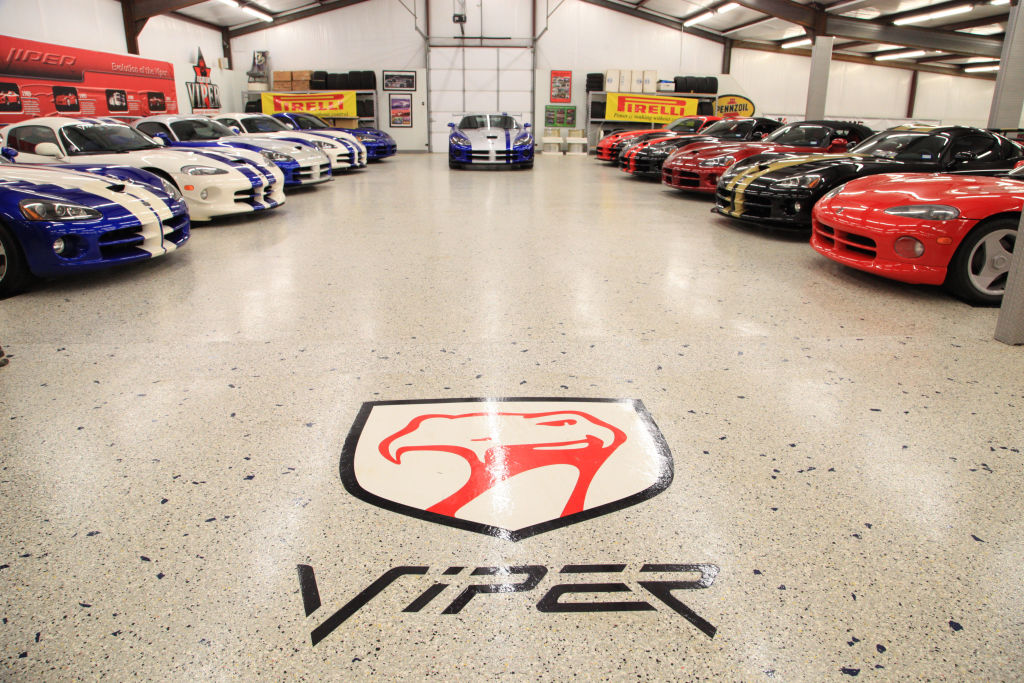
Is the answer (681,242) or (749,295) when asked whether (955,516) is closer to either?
(749,295)

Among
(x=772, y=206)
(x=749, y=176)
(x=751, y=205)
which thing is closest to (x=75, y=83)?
(x=749, y=176)

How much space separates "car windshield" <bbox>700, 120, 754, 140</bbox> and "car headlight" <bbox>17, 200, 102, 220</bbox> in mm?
8888

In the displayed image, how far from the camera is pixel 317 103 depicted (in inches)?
760

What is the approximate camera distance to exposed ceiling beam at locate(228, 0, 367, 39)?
2003cm

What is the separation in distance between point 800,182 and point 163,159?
Answer: 6147 mm

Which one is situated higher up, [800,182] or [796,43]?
[796,43]

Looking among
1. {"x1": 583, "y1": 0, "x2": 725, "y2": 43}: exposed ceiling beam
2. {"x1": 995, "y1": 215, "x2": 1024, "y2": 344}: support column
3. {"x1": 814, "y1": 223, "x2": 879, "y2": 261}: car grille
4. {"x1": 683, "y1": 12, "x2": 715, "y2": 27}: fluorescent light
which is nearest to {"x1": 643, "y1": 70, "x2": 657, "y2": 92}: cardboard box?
{"x1": 683, "y1": 12, "x2": 715, "y2": 27}: fluorescent light

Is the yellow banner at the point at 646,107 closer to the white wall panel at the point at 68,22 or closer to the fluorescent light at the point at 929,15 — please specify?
the fluorescent light at the point at 929,15

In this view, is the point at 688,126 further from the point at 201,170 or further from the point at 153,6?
the point at 153,6

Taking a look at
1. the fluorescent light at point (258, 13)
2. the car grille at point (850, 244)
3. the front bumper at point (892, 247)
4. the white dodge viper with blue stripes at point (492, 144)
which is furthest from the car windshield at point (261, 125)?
the fluorescent light at point (258, 13)

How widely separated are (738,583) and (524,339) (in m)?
1.87

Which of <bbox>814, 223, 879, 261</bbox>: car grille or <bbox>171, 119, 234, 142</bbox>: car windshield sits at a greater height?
<bbox>171, 119, 234, 142</bbox>: car windshield

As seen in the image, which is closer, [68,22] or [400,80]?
[68,22]

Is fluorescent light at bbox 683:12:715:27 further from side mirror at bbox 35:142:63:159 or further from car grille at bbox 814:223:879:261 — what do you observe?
side mirror at bbox 35:142:63:159
